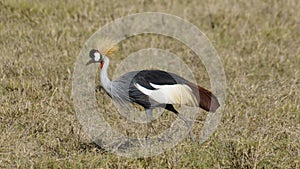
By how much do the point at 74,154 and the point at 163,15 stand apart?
4.31 m

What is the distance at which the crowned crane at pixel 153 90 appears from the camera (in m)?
5.17

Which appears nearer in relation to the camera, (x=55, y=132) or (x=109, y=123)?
(x=55, y=132)

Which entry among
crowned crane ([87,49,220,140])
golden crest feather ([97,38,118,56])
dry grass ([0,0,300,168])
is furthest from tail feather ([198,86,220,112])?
golden crest feather ([97,38,118,56])

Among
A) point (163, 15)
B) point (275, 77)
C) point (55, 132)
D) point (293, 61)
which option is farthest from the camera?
point (163, 15)

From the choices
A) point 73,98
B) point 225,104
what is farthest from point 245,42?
point 73,98

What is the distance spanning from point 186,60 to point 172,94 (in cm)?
233

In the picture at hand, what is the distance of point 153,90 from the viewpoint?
17.0 feet

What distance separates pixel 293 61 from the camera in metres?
7.76

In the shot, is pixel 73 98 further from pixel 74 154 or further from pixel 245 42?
pixel 245 42

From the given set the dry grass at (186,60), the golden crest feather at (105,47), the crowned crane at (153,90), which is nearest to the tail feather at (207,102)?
the crowned crane at (153,90)

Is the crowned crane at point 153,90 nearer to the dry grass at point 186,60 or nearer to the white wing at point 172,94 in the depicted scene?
the white wing at point 172,94

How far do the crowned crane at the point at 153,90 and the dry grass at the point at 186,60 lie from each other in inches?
14.6

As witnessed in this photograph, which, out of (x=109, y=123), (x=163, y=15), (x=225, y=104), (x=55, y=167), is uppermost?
(x=163, y=15)

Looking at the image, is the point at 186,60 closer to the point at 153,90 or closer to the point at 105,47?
the point at 105,47
